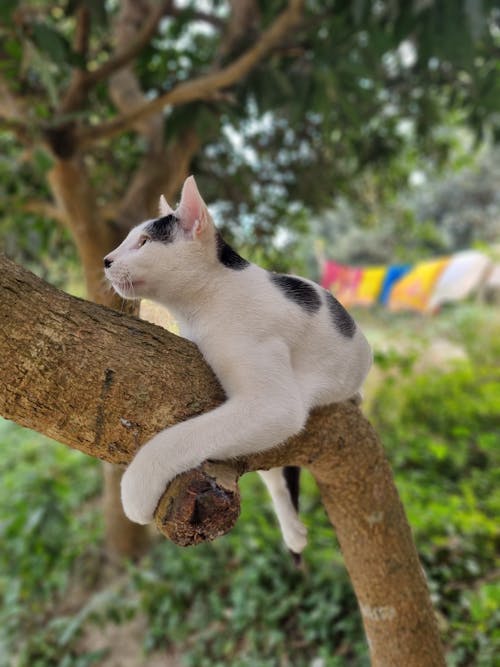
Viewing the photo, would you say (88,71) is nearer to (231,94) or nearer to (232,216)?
(231,94)

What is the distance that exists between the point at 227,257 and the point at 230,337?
163 millimetres

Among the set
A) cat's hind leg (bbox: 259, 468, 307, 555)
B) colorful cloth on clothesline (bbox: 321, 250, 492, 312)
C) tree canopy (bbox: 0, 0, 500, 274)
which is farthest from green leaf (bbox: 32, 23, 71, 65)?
colorful cloth on clothesline (bbox: 321, 250, 492, 312)

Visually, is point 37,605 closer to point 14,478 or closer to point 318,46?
point 14,478

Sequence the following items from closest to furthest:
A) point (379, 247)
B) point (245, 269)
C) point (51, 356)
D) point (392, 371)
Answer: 1. point (51, 356)
2. point (245, 269)
3. point (392, 371)
4. point (379, 247)

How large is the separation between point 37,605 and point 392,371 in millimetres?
3452

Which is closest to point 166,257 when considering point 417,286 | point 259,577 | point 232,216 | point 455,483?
point 259,577

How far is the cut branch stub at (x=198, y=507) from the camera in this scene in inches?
30.8

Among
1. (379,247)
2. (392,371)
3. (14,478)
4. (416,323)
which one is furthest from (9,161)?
(379,247)

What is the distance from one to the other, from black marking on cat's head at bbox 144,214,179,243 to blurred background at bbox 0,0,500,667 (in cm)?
17

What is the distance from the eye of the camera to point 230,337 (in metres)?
0.95

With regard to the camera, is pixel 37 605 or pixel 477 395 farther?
pixel 477 395

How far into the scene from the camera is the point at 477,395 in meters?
4.46

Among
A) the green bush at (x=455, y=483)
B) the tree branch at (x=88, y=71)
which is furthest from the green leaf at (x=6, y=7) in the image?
the green bush at (x=455, y=483)

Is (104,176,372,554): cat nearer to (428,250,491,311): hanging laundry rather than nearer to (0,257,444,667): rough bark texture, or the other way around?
(0,257,444,667): rough bark texture
